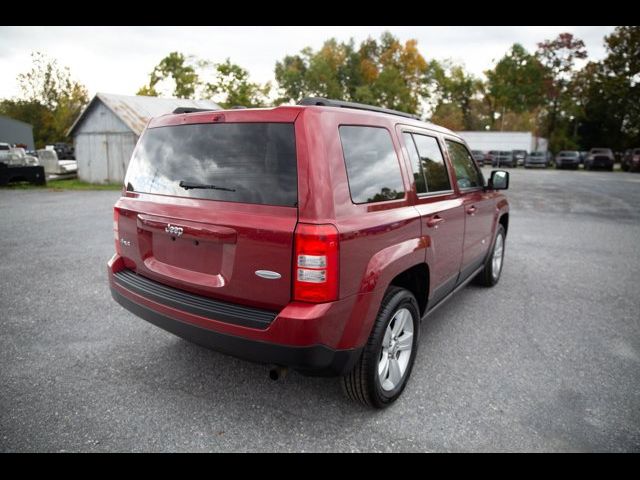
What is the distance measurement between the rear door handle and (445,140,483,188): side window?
85 centimetres

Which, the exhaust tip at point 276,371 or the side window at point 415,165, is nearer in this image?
the exhaust tip at point 276,371

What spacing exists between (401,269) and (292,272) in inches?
33.1

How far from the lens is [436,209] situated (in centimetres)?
321

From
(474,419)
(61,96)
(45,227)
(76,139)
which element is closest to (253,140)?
(474,419)

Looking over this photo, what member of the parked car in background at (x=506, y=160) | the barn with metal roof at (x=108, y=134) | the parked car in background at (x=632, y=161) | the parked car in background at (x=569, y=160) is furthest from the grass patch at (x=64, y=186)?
the parked car in background at (x=569, y=160)

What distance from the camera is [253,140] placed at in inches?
92.9

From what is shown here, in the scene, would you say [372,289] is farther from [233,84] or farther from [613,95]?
[613,95]

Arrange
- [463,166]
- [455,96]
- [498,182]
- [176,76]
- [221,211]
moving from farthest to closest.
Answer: [455,96], [176,76], [498,182], [463,166], [221,211]

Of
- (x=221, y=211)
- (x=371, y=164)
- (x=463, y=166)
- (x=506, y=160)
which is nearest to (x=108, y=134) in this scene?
(x=463, y=166)

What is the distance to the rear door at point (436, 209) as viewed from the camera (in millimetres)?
3090

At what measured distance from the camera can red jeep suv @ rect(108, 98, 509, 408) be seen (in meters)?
2.20

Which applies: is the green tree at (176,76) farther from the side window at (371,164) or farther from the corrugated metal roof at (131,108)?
the side window at (371,164)

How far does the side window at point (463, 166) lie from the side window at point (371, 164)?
1.33 meters

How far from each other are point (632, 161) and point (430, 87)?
31.0 metres
